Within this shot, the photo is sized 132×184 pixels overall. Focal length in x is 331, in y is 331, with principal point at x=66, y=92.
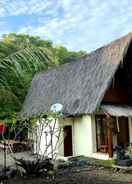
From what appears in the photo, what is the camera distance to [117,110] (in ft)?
48.0

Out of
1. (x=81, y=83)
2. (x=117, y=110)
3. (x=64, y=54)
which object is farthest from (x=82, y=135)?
(x=64, y=54)

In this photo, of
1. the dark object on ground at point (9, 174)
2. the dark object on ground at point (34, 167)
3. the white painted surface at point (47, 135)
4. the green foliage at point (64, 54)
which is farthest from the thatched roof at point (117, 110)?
the green foliage at point (64, 54)

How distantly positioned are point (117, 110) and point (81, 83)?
2.96 m

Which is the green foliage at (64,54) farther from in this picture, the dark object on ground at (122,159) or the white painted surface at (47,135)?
the dark object on ground at (122,159)

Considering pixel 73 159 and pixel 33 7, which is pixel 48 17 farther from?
pixel 73 159

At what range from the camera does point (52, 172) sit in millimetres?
9258

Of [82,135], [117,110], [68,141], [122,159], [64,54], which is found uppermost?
[64,54]

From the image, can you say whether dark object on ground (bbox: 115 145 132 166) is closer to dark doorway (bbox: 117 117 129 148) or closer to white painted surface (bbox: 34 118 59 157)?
white painted surface (bbox: 34 118 59 157)

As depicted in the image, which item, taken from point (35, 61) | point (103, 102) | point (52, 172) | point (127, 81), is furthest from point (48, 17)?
point (127, 81)

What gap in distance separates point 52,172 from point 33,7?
4661 millimetres

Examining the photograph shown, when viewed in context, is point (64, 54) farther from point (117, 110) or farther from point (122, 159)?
point (122, 159)

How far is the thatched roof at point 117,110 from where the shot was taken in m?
14.2

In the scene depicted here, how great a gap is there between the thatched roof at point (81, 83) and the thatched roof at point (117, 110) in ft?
1.93

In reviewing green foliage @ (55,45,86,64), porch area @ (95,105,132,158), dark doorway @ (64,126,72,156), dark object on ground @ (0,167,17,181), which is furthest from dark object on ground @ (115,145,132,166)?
green foliage @ (55,45,86,64)
